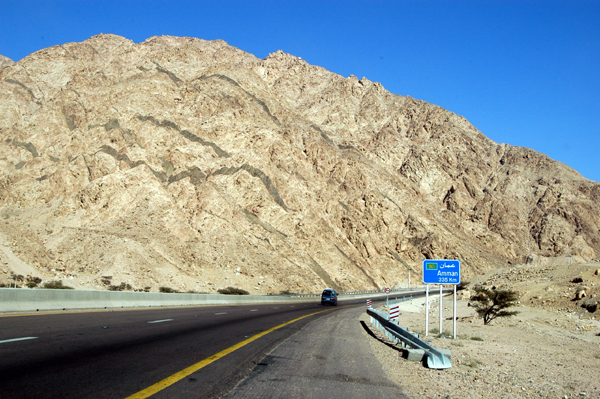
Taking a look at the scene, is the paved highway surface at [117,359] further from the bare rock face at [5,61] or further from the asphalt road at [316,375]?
the bare rock face at [5,61]

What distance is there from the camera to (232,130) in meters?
72.9

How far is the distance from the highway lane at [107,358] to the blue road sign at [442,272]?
584cm

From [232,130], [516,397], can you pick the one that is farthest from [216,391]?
[232,130]

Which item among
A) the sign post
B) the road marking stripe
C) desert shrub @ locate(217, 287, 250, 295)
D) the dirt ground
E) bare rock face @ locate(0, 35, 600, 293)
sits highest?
bare rock face @ locate(0, 35, 600, 293)

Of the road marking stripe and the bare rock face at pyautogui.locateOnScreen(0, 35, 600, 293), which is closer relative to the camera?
the road marking stripe

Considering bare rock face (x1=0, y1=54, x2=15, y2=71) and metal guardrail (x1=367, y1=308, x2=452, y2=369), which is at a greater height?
bare rock face (x1=0, y1=54, x2=15, y2=71)

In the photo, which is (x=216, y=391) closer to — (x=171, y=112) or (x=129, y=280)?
(x=129, y=280)

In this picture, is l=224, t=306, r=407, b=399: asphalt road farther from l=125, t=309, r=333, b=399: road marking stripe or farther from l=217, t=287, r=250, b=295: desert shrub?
l=217, t=287, r=250, b=295: desert shrub

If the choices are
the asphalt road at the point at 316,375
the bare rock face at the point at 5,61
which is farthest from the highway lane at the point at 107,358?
the bare rock face at the point at 5,61

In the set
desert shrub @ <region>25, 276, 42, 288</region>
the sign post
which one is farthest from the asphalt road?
desert shrub @ <region>25, 276, 42, 288</region>

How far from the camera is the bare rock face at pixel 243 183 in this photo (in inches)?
2003

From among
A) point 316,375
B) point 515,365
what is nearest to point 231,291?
point 515,365

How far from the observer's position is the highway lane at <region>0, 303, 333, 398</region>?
5.26m

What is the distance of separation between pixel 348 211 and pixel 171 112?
33778mm
